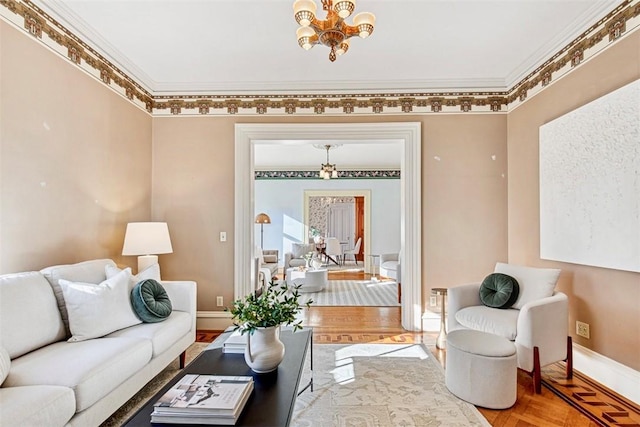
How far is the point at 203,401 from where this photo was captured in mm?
1459

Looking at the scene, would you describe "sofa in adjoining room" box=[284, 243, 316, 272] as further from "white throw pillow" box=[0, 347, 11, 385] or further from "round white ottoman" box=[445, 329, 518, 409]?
"white throw pillow" box=[0, 347, 11, 385]

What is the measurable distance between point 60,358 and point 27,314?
39 cm

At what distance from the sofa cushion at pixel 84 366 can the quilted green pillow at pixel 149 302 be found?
0.35m

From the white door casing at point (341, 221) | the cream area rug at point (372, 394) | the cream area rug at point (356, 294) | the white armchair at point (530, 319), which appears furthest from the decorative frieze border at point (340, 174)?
the cream area rug at point (372, 394)

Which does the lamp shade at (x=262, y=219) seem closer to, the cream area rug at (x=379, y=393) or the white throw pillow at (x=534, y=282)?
the cream area rug at (x=379, y=393)

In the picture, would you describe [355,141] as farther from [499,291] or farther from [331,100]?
[499,291]

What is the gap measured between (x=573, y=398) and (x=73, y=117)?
4.52 meters

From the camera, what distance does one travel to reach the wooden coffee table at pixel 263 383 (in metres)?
1.44

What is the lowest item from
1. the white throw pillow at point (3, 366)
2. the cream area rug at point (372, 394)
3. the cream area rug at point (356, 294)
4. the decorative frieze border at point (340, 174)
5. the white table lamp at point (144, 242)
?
the cream area rug at point (356, 294)

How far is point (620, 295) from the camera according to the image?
258cm

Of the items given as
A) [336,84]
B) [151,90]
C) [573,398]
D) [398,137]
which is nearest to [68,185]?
[151,90]

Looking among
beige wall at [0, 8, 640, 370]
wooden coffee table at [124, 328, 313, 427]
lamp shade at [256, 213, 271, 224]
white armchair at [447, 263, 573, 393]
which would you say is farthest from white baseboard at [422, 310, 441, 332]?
lamp shade at [256, 213, 271, 224]

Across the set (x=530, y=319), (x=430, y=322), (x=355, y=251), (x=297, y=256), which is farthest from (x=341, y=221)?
(x=530, y=319)

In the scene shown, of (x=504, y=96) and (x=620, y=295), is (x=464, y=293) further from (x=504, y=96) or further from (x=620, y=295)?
(x=504, y=96)
